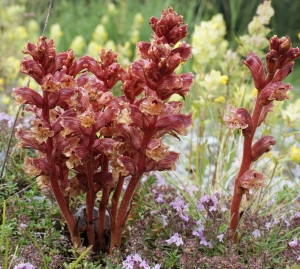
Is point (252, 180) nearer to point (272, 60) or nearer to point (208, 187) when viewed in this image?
point (272, 60)

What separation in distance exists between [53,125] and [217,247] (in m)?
0.77

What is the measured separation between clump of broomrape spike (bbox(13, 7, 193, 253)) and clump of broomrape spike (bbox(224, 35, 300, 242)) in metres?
0.23

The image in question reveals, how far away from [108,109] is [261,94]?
1.66 ft

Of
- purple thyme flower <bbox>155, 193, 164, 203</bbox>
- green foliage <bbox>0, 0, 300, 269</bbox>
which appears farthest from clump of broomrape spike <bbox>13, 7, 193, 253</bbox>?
purple thyme flower <bbox>155, 193, 164, 203</bbox>

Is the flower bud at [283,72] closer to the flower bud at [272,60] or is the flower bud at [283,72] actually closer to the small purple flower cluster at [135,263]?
the flower bud at [272,60]

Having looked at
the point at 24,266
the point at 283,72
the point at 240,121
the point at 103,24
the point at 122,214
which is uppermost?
the point at 103,24

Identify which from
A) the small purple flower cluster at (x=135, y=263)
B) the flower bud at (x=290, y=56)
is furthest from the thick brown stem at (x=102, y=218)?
the flower bud at (x=290, y=56)

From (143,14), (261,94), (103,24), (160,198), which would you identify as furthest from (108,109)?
(143,14)

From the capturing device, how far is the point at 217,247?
5.88 ft

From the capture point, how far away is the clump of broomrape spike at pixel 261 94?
1.52 metres

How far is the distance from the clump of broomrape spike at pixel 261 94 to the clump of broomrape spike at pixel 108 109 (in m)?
0.23

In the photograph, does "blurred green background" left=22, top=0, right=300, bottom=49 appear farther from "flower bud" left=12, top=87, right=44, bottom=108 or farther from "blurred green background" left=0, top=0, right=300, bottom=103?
"flower bud" left=12, top=87, right=44, bottom=108

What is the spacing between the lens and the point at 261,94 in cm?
157

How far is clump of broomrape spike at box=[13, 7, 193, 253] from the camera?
1.38 meters
